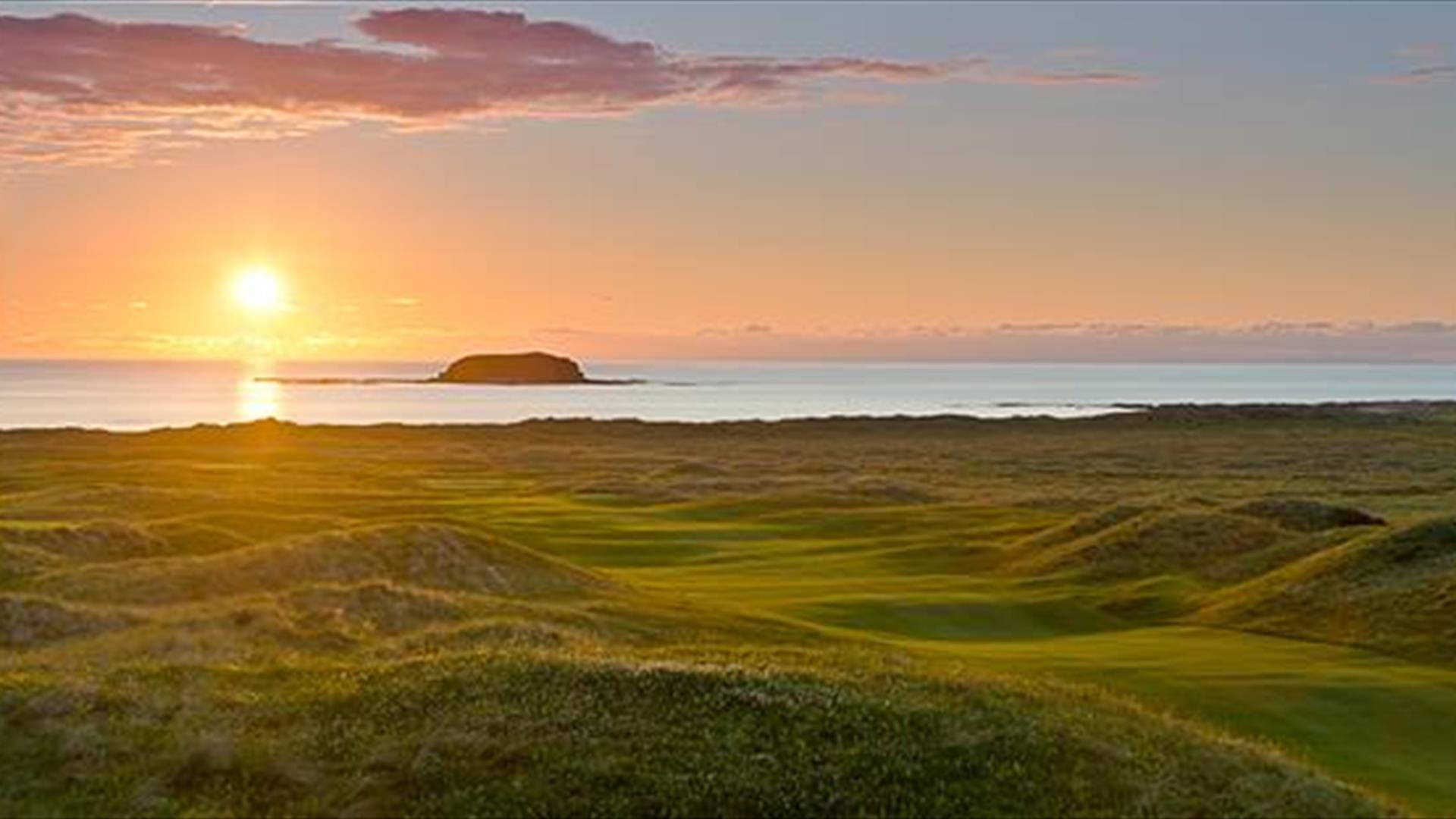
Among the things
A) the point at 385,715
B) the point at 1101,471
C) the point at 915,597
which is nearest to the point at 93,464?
the point at 1101,471

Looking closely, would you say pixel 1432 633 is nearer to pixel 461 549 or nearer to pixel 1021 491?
pixel 461 549

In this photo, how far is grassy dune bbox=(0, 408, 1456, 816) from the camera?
22.3 m

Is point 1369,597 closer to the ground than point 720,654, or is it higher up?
closer to the ground

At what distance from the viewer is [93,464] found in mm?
127812

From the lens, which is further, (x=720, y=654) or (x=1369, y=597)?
(x=1369, y=597)

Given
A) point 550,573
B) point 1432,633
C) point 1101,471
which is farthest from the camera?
point 1101,471

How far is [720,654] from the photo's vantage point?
31.9 metres

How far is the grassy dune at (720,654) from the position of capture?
2234 cm

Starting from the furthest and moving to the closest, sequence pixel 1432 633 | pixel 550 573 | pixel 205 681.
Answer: pixel 550 573 < pixel 1432 633 < pixel 205 681

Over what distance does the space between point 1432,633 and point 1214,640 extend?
5683 millimetres

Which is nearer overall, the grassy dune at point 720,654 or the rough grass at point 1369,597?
the grassy dune at point 720,654

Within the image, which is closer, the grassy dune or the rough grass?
the grassy dune

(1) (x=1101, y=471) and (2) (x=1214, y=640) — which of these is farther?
(1) (x=1101, y=471)

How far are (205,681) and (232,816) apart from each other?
6.26 meters
